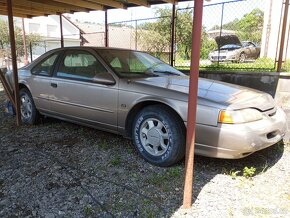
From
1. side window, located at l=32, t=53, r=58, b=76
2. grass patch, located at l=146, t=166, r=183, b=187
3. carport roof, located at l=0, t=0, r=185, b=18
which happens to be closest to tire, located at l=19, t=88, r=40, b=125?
side window, located at l=32, t=53, r=58, b=76

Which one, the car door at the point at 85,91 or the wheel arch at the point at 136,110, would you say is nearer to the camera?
the wheel arch at the point at 136,110

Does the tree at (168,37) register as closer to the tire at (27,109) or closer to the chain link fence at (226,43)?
the chain link fence at (226,43)

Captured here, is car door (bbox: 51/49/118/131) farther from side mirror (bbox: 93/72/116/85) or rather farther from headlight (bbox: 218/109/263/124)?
headlight (bbox: 218/109/263/124)

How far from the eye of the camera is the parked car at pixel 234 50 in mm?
9992

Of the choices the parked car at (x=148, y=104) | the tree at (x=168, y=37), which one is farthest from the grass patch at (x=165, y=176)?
the tree at (x=168, y=37)

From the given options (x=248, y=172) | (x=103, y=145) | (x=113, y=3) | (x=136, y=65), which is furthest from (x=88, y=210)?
(x=113, y=3)

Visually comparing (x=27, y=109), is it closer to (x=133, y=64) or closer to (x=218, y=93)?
(x=133, y=64)

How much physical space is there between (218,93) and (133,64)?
4.99 ft

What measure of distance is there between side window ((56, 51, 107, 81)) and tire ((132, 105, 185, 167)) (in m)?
1.03

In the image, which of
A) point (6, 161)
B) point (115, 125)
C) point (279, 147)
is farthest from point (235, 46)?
point (6, 161)

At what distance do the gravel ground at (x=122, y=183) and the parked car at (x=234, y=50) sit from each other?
628cm

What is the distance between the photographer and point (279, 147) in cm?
412

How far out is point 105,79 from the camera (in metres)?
3.97

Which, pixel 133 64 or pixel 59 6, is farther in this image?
pixel 59 6
